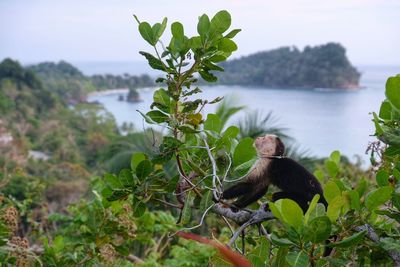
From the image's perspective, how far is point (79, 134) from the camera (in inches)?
842

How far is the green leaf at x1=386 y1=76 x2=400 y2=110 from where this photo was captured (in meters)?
1.06

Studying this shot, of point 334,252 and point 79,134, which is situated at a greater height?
point 334,252

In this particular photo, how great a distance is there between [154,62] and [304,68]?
19.9 m

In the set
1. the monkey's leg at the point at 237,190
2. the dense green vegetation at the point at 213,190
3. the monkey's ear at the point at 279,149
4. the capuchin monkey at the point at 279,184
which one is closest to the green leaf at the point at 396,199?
the dense green vegetation at the point at 213,190

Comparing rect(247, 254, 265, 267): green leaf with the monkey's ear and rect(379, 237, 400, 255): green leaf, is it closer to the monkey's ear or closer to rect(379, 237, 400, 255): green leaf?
rect(379, 237, 400, 255): green leaf

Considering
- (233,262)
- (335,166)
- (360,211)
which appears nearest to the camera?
(233,262)

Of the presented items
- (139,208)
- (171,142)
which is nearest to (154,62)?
(171,142)

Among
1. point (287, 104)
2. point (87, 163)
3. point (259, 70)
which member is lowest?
point (87, 163)

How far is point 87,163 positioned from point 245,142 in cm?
1804

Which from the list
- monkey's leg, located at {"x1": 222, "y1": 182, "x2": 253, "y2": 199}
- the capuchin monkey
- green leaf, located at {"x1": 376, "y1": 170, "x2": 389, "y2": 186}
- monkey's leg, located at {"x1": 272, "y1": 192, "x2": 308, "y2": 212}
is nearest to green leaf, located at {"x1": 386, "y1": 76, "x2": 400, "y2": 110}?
green leaf, located at {"x1": 376, "y1": 170, "x2": 389, "y2": 186}

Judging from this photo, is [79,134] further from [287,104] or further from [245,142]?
[245,142]

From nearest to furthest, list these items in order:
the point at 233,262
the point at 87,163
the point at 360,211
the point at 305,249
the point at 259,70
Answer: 1. the point at 233,262
2. the point at 305,249
3. the point at 360,211
4. the point at 87,163
5. the point at 259,70

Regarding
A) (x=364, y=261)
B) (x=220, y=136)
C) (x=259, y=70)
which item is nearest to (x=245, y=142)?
(x=220, y=136)

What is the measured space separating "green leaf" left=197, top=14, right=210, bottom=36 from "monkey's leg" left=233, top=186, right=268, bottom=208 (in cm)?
87
